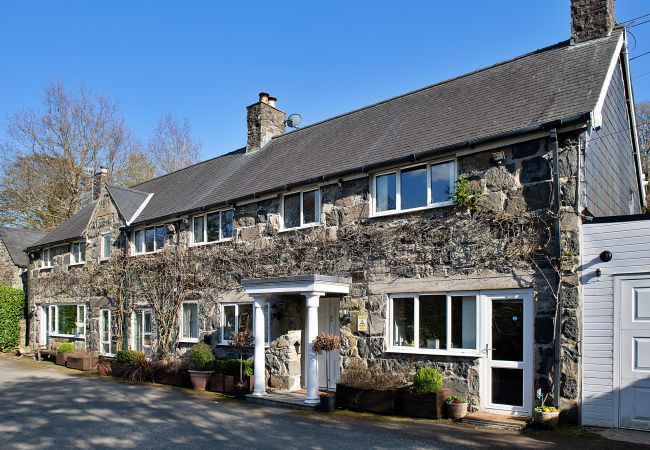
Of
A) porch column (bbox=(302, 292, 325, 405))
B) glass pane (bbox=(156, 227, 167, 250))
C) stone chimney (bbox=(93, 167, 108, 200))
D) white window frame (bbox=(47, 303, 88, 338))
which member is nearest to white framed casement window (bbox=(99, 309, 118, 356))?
white window frame (bbox=(47, 303, 88, 338))

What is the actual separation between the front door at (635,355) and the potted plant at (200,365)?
9.97 metres

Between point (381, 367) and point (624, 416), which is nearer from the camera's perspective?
point (624, 416)

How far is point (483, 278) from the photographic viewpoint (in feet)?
35.8

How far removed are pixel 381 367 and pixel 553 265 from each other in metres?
4.30

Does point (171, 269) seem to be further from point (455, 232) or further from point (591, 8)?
point (591, 8)

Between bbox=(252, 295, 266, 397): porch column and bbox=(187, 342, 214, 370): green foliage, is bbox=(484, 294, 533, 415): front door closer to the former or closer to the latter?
bbox=(252, 295, 266, 397): porch column

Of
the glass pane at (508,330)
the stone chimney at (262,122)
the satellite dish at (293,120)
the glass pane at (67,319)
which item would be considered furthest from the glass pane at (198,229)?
the glass pane at (508,330)

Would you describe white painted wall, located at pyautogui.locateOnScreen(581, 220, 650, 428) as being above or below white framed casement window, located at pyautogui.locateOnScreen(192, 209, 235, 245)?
below

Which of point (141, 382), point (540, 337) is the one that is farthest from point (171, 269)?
point (540, 337)

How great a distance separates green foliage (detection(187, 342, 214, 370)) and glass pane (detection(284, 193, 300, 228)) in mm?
4191

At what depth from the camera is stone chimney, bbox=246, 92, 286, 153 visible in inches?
809

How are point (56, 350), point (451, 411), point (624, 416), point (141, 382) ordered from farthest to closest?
point (56, 350) → point (141, 382) → point (451, 411) → point (624, 416)

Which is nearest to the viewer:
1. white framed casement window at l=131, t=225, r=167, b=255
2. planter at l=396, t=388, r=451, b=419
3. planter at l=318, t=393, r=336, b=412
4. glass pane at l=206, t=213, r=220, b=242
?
planter at l=396, t=388, r=451, b=419

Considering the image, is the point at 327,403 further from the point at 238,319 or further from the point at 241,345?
the point at 238,319
